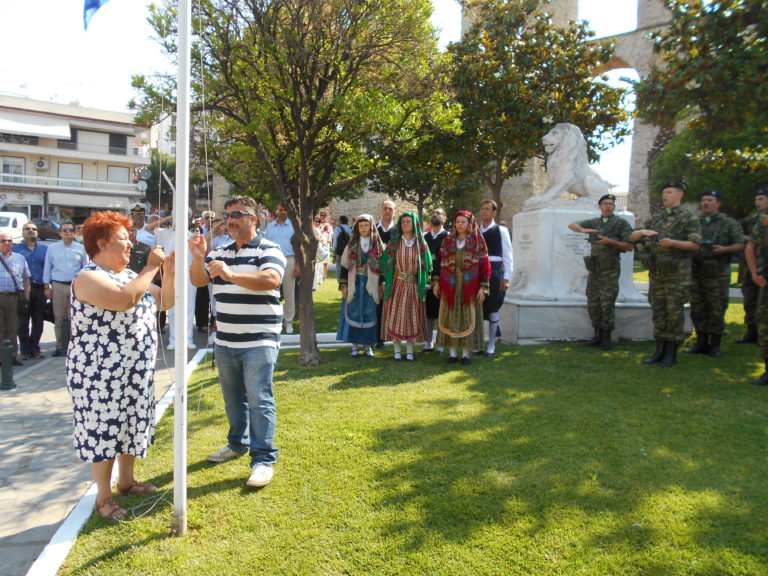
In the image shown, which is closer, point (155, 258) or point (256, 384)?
point (155, 258)

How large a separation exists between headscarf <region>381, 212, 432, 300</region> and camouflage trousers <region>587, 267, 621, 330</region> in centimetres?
225

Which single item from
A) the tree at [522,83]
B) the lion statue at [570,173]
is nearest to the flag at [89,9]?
the lion statue at [570,173]

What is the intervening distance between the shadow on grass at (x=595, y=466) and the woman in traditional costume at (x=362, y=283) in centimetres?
176

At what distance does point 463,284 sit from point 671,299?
2.37m

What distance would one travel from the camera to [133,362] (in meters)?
3.20

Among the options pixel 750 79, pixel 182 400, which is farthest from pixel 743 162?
pixel 182 400

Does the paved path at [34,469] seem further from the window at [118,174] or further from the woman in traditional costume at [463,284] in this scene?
the window at [118,174]

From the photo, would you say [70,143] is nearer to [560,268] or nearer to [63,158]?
[63,158]

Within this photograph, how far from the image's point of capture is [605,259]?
713 centimetres

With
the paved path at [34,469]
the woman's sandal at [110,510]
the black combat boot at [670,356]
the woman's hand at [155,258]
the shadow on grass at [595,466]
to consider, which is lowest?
the paved path at [34,469]

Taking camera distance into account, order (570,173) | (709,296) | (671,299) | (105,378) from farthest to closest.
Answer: (570,173), (709,296), (671,299), (105,378)

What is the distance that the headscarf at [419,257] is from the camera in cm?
677

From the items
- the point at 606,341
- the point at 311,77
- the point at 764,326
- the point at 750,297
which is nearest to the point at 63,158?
the point at 311,77

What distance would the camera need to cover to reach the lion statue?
28.1 ft
